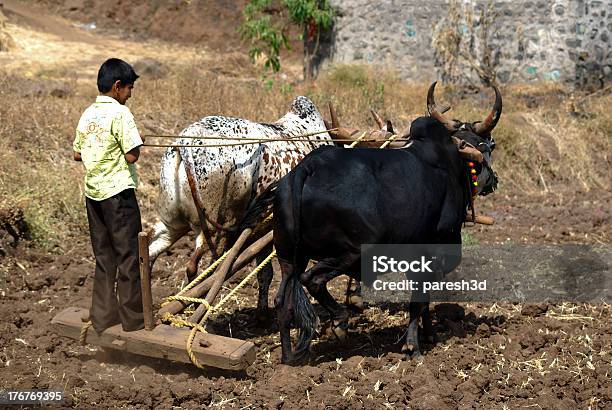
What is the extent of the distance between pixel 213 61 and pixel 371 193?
573 inches

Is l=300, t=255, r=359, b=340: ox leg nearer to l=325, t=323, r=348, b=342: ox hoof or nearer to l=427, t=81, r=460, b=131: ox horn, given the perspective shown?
l=325, t=323, r=348, b=342: ox hoof

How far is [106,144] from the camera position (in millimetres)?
4938

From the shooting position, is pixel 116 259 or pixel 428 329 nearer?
pixel 116 259

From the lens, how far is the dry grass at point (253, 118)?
27.7 feet

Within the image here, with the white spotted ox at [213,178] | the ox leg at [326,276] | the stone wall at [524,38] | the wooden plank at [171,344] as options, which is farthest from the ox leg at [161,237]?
the stone wall at [524,38]

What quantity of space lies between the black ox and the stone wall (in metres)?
8.77

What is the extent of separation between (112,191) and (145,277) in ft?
1.84

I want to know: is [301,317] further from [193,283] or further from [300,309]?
[193,283]

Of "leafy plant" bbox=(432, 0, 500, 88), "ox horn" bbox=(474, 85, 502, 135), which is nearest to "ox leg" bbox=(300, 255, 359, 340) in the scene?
"ox horn" bbox=(474, 85, 502, 135)

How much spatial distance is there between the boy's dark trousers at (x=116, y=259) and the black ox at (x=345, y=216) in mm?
894

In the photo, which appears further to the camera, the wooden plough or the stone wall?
the stone wall

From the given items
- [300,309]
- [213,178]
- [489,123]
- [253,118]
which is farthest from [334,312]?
[253,118]

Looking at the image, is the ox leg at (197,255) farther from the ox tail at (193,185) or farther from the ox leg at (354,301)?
the ox leg at (354,301)

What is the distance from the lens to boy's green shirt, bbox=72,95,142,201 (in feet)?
16.1
